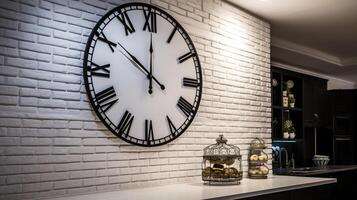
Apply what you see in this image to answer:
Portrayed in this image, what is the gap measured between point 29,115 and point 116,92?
0.60m

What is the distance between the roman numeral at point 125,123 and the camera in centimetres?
251

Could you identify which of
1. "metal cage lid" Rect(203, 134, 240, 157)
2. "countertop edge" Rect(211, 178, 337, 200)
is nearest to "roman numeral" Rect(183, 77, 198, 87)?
"metal cage lid" Rect(203, 134, 240, 157)

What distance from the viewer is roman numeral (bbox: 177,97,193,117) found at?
9.58ft

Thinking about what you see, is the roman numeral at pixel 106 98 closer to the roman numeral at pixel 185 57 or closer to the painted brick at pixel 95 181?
the painted brick at pixel 95 181

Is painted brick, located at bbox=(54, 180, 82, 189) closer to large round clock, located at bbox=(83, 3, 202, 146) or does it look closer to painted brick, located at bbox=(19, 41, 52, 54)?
large round clock, located at bbox=(83, 3, 202, 146)

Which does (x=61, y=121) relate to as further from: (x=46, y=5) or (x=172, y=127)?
(x=172, y=127)

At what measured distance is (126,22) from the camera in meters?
2.61

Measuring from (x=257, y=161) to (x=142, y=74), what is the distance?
1.45 meters

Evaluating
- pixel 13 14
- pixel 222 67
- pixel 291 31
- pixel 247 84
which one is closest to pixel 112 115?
pixel 13 14

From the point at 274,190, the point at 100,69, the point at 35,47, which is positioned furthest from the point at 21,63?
the point at 274,190

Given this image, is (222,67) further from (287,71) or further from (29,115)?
(287,71)

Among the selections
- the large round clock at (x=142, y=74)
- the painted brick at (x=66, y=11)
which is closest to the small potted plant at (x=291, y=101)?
the large round clock at (x=142, y=74)

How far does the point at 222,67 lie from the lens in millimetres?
3363

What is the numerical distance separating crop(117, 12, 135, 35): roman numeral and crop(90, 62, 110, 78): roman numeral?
12.1 inches
